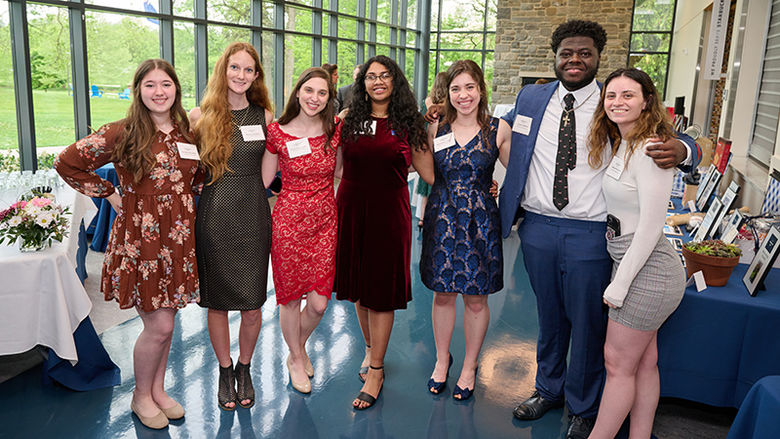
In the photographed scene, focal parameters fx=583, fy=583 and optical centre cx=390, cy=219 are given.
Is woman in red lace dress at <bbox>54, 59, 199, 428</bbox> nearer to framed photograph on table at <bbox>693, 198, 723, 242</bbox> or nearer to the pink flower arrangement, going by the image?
the pink flower arrangement

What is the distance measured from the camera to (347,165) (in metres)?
2.69

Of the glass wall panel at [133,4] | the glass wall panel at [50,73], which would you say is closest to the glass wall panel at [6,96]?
the glass wall panel at [50,73]

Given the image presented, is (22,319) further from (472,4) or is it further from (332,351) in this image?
(472,4)

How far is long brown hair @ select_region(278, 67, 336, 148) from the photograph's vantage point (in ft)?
8.70

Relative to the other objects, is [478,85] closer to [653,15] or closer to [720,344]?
[720,344]

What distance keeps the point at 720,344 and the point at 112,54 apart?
6.61m

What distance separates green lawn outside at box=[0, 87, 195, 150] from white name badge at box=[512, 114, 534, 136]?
17.4 ft

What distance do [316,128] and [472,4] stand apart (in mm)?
14292

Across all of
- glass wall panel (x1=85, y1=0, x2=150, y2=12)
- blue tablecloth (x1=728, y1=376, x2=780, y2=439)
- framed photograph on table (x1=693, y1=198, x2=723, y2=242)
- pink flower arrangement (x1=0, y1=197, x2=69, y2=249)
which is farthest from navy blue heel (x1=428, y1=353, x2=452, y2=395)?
glass wall panel (x1=85, y1=0, x2=150, y2=12)

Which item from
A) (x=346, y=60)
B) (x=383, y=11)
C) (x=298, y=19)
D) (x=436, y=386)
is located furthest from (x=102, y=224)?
(x=383, y=11)

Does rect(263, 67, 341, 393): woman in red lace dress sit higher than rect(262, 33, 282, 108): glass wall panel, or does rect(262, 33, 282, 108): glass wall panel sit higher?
rect(262, 33, 282, 108): glass wall panel

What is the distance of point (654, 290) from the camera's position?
2.11 meters

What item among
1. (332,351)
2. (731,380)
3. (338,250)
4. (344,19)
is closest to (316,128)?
(338,250)

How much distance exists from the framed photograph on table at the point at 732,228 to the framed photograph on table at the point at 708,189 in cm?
103
